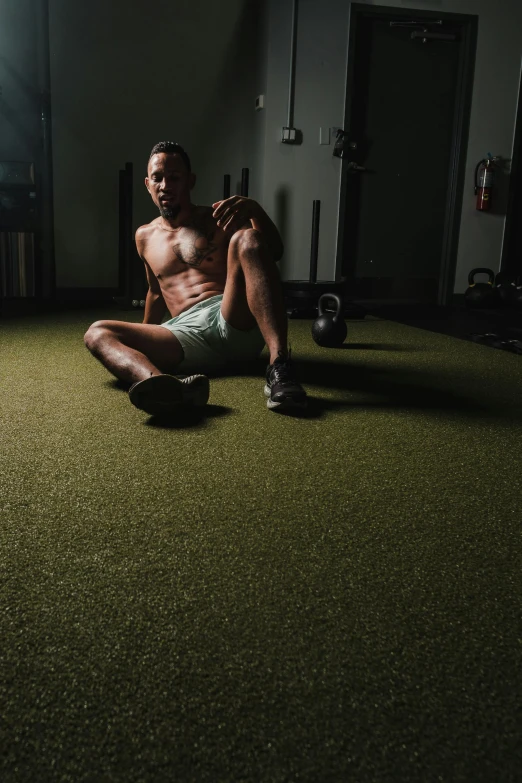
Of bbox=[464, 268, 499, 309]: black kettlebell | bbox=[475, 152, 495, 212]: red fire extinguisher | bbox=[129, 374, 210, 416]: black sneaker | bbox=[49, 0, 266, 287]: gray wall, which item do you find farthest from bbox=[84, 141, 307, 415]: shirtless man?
bbox=[475, 152, 495, 212]: red fire extinguisher

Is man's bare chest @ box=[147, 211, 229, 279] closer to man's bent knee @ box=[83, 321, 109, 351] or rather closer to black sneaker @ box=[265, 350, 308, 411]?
man's bent knee @ box=[83, 321, 109, 351]

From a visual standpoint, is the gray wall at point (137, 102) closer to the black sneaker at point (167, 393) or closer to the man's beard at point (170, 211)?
the man's beard at point (170, 211)

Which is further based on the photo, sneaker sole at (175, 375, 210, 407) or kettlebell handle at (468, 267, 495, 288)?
kettlebell handle at (468, 267, 495, 288)

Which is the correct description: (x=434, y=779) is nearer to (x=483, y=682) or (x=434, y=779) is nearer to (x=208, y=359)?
(x=483, y=682)

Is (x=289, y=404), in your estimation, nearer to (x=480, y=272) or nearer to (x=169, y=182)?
(x=169, y=182)

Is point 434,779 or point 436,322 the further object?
point 436,322

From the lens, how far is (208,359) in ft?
7.23

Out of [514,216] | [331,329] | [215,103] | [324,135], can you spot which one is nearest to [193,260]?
[331,329]

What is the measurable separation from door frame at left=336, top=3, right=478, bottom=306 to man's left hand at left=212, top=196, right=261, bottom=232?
3.14 m

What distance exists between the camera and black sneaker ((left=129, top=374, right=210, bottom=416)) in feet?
5.32

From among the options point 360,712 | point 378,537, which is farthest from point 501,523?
point 360,712

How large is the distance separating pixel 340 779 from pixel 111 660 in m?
0.29

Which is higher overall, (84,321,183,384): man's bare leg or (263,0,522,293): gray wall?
(263,0,522,293): gray wall

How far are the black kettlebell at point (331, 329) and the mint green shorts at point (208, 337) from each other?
2.48 ft
